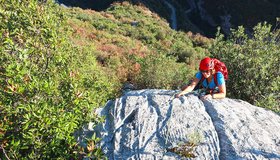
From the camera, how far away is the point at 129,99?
7.77 m

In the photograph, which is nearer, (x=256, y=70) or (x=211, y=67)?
(x=211, y=67)

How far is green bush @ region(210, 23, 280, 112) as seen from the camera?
1119 cm

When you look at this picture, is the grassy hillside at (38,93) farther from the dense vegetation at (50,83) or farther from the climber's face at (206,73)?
the climber's face at (206,73)

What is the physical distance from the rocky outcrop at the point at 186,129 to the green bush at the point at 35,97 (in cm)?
75

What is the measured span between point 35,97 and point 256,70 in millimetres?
8772

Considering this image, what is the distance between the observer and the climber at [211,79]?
7508mm

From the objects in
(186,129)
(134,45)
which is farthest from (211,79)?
(134,45)

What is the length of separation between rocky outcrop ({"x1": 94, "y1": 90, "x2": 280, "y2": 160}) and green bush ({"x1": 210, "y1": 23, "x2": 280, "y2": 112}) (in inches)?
152

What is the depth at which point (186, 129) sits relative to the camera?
650cm

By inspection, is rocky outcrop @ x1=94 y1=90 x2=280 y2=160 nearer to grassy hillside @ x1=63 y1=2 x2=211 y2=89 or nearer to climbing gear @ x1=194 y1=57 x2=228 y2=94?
climbing gear @ x1=194 y1=57 x2=228 y2=94

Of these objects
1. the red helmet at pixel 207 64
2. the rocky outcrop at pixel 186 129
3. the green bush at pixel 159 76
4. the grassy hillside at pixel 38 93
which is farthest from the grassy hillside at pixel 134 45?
the grassy hillside at pixel 38 93

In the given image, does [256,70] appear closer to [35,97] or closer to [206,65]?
[206,65]

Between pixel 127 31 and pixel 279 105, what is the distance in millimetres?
23396

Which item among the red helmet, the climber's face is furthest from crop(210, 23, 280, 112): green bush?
the red helmet
